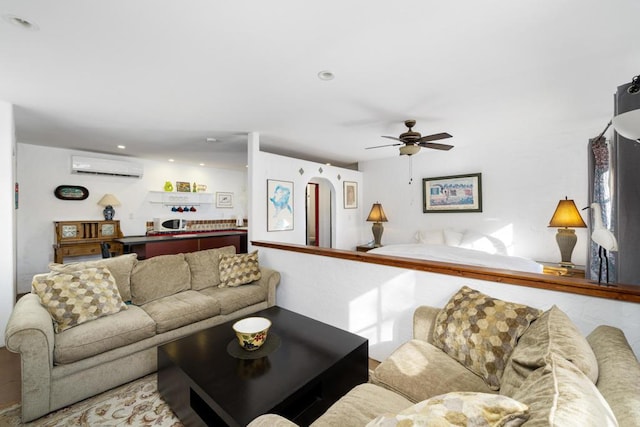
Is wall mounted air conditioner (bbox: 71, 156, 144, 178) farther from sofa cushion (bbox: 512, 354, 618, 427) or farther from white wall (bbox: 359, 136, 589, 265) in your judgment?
sofa cushion (bbox: 512, 354, 618, 427)

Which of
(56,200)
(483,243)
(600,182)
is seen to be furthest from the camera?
(56,200)

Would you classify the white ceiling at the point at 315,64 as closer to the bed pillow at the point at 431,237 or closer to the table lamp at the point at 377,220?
the bed pillow at the point at 431,237

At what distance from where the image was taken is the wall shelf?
234 inches

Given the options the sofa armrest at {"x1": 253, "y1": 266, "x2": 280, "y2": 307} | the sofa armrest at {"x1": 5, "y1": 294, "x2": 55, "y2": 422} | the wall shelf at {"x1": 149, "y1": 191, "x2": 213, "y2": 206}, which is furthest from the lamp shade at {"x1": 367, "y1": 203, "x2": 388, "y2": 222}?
the sofa armrest at {"x1": 5, "y1": 294, "x2": 55, "y2": 422}

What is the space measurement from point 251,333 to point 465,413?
1.39 m

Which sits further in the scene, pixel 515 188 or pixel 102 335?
pixel 515 188

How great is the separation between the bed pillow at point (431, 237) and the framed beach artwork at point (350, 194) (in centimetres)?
150

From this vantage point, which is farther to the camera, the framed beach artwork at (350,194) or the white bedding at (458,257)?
the framed beach artwork at (350,194)

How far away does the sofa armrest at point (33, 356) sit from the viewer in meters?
1.71

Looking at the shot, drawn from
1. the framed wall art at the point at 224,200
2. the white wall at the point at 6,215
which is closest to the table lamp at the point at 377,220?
the framed wall art at the point at 224,200

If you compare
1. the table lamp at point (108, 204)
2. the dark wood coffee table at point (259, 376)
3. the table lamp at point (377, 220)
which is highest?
the table lamp at point (108, 204)

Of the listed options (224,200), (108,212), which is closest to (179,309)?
(108,212)

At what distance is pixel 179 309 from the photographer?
2.49m

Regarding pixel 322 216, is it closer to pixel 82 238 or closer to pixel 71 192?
pixel 82 238
